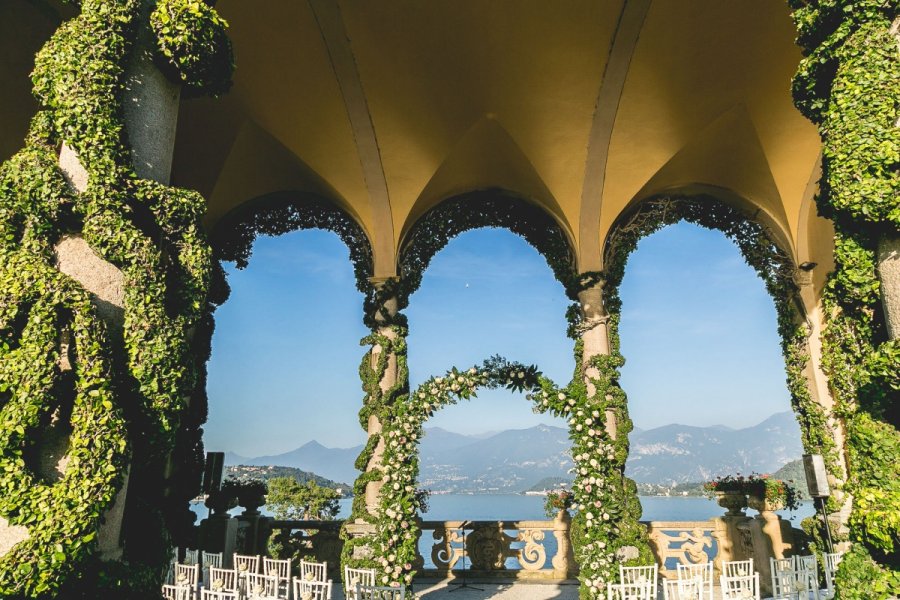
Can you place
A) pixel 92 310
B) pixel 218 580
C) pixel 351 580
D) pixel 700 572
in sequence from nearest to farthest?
1. pixel 92 310
2. pixel 218 580
3. pixel 351 580
4. pixel 700 572

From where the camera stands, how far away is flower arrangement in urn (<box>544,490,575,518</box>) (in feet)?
31.6

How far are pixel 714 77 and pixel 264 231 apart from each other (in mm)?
8961

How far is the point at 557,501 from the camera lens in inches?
384

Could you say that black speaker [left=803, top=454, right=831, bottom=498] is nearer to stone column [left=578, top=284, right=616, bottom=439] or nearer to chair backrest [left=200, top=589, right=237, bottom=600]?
stone column [left=578, top=284, right=616, bottom=439]

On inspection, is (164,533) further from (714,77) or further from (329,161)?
(714,77)

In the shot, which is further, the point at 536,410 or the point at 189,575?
the point at 536,410

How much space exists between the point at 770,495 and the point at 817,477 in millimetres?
1630

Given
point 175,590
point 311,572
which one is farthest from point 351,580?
point 175,590

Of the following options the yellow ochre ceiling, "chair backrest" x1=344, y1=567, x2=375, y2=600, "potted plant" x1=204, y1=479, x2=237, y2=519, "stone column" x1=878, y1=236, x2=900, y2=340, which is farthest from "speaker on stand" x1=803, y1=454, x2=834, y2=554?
"potted plant" x1=204, y1=479, x2=237, y2=519

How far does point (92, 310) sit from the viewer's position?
3188 mm

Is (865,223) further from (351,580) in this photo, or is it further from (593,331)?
(593,331)

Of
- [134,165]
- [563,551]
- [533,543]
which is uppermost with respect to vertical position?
[134,165]

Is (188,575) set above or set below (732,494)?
below

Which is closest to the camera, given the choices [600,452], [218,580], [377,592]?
[218,580]
